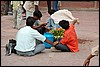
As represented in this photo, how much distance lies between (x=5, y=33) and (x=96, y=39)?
3237mm

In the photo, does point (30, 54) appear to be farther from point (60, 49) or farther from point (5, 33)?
point (5, 33)

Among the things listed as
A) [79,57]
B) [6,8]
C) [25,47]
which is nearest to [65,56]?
[79,57]

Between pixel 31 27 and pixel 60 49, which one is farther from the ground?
pixel 31 27

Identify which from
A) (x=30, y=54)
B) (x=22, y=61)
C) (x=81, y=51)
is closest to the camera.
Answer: (x=22, y=61)

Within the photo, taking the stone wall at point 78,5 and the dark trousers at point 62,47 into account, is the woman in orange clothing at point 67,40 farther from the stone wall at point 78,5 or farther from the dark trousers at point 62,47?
the stone wall at point 78,5

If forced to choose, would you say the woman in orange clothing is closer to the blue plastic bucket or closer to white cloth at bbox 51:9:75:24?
the blue plastic bucket

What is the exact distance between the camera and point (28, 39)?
8.70m

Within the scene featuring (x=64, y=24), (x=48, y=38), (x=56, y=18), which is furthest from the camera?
(x=56, y=18)

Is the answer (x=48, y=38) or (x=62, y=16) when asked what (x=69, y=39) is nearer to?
(x=48, y=38)

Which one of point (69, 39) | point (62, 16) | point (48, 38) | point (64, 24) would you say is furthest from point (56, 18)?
point (69, 39)

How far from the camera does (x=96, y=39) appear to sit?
11617 millimetres

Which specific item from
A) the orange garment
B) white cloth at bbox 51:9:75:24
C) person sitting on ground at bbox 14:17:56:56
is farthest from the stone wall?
person sitting on ground at bbox 14:17:56:56

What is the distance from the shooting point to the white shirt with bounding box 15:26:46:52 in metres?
8.70

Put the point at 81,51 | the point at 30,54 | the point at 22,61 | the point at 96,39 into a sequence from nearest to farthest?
1. the point at 22,61
2. the point at 30,54
3. the point at 81,51
4. the point at 96,39
